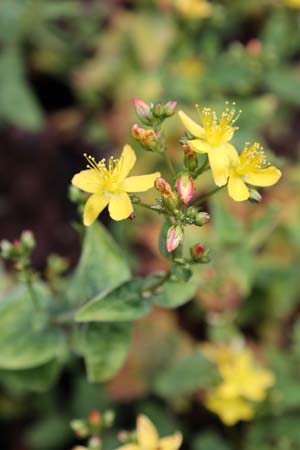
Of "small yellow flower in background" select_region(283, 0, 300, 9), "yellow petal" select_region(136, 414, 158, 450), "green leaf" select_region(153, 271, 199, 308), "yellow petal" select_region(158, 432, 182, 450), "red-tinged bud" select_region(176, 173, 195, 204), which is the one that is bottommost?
"yellow petal" select_region(158, 432, 182, 450)

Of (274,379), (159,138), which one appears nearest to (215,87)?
(274,379)

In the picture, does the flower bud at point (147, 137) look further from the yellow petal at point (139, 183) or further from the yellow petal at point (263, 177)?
the yellow petal at point (263, 177)

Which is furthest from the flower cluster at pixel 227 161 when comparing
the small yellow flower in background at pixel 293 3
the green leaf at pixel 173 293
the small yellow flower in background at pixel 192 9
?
the small yellow flower in background at pixel 293 3

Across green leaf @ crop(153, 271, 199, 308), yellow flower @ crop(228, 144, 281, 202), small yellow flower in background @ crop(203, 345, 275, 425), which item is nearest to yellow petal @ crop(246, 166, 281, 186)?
yellow flower @ crop(228, 144, 281, 202)

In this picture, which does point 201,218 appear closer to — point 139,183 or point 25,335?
point 139,183

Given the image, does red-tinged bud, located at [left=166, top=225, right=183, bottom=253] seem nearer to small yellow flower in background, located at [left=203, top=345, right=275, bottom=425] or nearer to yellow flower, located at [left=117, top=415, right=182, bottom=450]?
yellow flower, located at [left=117, top=415, right=182, bottom=450]

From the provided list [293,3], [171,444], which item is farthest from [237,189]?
[293,3]
